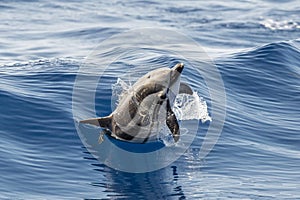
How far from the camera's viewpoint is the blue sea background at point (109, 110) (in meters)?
12.7

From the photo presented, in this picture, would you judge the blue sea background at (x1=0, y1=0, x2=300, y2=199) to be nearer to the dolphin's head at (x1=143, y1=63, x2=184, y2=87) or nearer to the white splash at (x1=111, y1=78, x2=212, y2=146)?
the white splash at (x1=111, y1=78, x2=212, y2=146)

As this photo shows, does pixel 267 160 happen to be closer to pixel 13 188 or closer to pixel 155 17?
pixel 13 188

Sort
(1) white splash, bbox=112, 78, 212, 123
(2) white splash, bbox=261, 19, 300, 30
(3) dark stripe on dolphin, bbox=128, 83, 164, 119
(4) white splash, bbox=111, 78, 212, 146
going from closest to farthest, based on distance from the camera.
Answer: (3) dark stripe on dolphin, bbox=128, 83, 164, 119 → (4) white splash, bbox=111, 78, 212, 146 → (1) white splash, bbox=112, 78, 212, 123 → (2) white splash, bbox=261, 19, 300, 30

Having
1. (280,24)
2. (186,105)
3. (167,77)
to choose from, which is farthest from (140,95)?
(280,24)

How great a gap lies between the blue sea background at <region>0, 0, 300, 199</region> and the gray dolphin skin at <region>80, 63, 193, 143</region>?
895 mm

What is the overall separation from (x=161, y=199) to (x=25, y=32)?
16.3 metres

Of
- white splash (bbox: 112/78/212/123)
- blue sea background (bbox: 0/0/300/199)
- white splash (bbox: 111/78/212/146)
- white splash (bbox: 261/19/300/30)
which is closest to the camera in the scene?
blue sea background (bbox: 0/0/300/199)

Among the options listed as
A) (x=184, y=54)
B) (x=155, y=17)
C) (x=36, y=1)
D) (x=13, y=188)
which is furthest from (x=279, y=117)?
(x=36, y=1)

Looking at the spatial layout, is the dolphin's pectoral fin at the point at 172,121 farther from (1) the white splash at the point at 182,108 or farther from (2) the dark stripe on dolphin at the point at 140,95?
(1) the white splash at the point at 182,108

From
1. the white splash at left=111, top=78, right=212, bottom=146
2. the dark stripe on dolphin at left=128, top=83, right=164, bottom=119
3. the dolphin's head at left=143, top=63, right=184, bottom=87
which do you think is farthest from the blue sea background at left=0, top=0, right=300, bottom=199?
the dolphin's head at left=143, top=63, right=184, bottom=87

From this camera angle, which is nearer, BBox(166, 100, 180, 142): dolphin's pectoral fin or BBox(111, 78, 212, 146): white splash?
BBox(166, 100, 180, 142): dolphin's pectoral fin

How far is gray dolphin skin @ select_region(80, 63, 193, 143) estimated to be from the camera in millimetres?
12227

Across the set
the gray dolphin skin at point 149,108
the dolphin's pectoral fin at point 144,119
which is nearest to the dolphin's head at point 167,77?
the gray dolphin skin at point 149,108

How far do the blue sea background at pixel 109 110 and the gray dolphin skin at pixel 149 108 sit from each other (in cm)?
90
